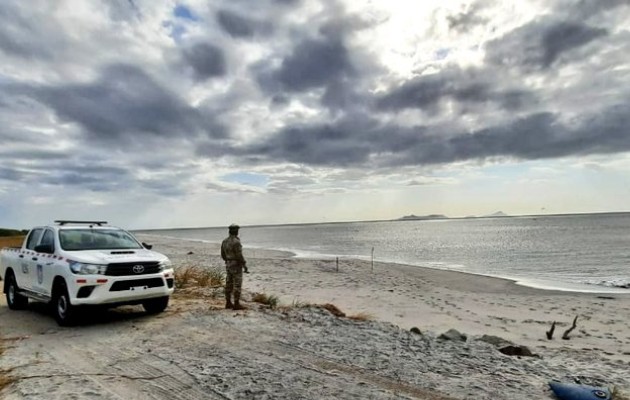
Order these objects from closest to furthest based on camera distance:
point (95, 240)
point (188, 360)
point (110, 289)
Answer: point (188, 360), point (110, 289), point (95, 240)

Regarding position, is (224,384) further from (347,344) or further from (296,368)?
(347,344)

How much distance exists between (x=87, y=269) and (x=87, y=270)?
0.02 metres

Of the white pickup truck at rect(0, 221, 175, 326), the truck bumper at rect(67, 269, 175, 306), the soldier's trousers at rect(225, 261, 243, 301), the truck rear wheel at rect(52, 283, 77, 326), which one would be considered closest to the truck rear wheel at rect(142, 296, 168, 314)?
the white pickup truck at rect(0, 221, 175, 326)

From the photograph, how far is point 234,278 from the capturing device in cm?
1064

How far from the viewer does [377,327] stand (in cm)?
906

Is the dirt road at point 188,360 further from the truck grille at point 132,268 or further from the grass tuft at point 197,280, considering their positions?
the grass tuft at point 197,280

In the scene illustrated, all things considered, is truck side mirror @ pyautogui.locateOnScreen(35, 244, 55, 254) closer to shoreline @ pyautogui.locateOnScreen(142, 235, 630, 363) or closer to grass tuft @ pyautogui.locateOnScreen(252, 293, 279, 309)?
grass tuft @ pyautogui.locateOnScreen(252, 293, 279, 309)

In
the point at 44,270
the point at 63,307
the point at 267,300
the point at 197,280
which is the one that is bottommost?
the point at 267,300

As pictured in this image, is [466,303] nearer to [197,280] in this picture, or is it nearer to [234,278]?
[197,280]

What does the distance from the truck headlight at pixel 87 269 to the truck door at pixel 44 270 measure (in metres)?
0.88

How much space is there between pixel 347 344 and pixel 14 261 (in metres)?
8.48

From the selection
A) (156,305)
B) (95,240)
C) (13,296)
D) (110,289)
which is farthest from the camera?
(13,296)

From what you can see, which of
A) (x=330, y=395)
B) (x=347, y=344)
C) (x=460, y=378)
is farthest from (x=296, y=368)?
(x=460, y=378)

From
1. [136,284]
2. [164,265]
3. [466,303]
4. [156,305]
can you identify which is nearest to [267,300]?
[156,305]
